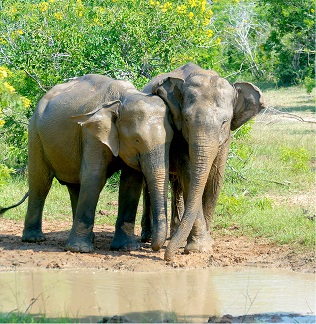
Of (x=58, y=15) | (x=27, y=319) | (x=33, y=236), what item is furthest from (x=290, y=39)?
(x=27, y=319)

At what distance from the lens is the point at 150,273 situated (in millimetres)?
8109

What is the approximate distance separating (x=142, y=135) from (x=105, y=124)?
489mm

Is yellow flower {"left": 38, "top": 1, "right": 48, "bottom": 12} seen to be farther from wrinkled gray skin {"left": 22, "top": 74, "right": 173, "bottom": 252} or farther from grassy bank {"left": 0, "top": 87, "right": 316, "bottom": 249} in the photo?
wrinkled gray skin {"left": 22, "top": 74, "right": 173, "bottom": 252}

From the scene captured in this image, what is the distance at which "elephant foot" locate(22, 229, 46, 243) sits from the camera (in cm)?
971

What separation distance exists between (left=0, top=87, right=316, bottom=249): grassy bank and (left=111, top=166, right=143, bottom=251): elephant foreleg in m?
1.51

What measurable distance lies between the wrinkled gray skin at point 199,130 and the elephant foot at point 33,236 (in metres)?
1.84

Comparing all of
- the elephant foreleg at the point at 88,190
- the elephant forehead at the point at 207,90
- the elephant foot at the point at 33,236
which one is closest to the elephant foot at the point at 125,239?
the elephant foreleg at the point at 88,190

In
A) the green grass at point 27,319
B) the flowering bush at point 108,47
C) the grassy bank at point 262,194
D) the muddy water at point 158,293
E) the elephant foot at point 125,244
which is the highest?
the flowering bush at point 108,47

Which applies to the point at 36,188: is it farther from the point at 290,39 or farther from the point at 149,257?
the point at 290,39

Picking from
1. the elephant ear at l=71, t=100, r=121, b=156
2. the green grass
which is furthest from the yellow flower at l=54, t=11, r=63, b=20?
the green grass

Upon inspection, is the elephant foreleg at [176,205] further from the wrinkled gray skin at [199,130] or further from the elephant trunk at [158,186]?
the elephant trunk at [158,186]

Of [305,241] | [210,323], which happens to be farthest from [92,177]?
[210,323]

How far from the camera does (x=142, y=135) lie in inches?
329

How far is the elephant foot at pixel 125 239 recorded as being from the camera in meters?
A: 9.02
